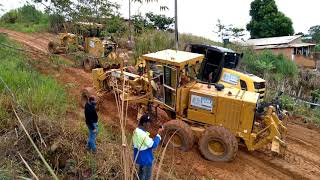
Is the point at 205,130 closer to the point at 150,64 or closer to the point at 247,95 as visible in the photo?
the point at 247,95

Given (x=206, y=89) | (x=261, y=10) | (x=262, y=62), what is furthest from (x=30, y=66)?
(x=261, y=10)

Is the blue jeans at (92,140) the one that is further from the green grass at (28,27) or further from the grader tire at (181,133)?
the green grass at (28,27)

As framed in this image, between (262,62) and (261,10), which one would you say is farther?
(261,10)

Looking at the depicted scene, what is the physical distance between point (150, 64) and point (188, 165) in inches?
107

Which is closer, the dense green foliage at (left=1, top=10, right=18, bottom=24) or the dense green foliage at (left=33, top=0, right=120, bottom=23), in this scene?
the dense green foliage at (left=33, top=0, right=120, bottom=23)

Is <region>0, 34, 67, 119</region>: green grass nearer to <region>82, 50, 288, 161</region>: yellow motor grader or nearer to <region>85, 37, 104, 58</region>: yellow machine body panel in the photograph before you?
<region>82, 50, 288, 161</region>: yellow motor grader

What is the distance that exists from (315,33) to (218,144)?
4448 centimetres

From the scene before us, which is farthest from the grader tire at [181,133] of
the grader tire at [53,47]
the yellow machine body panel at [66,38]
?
the grader tire at [53,47]

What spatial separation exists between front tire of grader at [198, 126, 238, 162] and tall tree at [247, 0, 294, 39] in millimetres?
28678

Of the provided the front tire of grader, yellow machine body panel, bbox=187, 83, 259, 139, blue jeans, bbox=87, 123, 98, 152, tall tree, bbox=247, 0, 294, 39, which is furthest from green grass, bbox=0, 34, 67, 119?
tall tree, bbox=247, 0, 294, 39

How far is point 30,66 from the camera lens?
38.2 ft

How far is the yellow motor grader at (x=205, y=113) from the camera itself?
8672 millimetres

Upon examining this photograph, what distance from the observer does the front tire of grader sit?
8453mm

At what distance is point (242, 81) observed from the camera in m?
12.4
